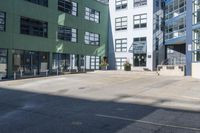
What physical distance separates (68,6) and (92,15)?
19.7 ft

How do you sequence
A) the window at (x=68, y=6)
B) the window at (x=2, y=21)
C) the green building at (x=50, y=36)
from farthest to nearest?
the window at (x=68, y=6)
the green building at (x=50, y=36)
the window at (x=2, y=21)

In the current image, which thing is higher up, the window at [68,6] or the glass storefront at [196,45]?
the window at [68,6]

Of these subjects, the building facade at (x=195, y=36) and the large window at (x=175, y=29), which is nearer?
the building facade at (x=195, y=36)

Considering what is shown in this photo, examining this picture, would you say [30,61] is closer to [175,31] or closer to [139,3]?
[175,31]

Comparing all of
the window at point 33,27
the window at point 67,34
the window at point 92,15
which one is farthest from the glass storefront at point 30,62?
the window at point 92,15

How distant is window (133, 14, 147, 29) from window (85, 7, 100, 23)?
19.3 ft

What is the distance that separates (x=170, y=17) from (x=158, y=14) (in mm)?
6318

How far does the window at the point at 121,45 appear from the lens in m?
46.2

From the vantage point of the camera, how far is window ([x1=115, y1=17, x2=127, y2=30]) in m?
46.3

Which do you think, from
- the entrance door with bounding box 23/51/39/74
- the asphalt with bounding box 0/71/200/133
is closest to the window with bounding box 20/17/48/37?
the entrance door with bounding box 23/51/39/74

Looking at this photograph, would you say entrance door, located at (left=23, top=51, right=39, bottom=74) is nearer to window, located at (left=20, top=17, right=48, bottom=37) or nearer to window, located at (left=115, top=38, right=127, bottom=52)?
window, located at (left=20, top=17, right=48, bottom=37)

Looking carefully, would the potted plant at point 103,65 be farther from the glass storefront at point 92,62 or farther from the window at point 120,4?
the window at point 120,4

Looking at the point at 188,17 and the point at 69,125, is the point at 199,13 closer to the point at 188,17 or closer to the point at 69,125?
the point at 188,17

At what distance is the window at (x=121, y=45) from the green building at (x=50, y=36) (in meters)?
1.95
